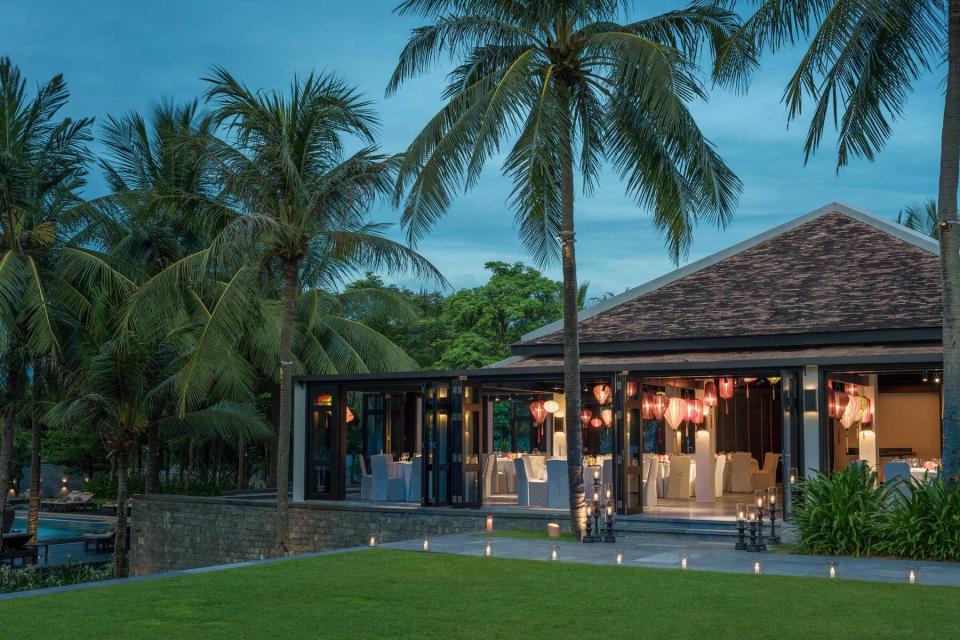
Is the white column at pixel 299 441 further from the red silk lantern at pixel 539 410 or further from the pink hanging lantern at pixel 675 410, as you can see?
the pink hanging lantern at pixel 675 410

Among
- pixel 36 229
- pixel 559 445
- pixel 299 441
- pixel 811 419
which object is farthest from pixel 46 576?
pixel 811 419

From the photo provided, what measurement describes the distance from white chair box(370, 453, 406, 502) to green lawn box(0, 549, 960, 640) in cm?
805

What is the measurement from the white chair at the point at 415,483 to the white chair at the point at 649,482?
3885 millimetres

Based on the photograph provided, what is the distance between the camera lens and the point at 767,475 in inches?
766

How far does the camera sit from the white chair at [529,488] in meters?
17.1

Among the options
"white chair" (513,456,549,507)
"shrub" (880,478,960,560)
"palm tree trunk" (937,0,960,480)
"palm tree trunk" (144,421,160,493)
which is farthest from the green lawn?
"palm tree trunk" (144,421,160,493)

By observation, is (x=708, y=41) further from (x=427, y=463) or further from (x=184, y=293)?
(x=184, y=293)

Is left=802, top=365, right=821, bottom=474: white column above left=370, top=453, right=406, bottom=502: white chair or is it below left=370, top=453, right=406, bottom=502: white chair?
above

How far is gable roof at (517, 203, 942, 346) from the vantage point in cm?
1681

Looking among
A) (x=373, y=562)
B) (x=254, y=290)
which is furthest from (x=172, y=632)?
(x=254, y=290)

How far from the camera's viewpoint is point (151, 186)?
22859mm

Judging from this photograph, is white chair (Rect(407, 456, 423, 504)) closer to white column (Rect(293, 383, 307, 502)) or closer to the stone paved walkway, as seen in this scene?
white column (Rect(293, 383, 307, 502))

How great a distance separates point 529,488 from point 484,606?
914cm

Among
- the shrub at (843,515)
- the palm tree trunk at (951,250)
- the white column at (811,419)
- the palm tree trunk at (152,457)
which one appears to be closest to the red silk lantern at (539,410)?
the white column at (811,419)
